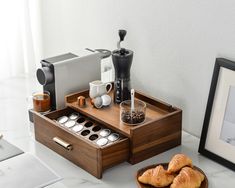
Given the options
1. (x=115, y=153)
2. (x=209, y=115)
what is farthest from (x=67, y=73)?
(x=209, y=115)

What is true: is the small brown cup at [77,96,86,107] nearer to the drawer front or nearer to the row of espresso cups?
the row of espresso cups

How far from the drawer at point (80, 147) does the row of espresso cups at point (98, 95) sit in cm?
7

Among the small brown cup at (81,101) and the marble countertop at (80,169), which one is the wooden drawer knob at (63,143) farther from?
the small brown cup at (81,101)

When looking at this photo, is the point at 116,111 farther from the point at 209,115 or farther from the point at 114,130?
the point at 209,115

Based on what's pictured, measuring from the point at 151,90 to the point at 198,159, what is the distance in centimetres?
41

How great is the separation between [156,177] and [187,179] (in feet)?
0.31

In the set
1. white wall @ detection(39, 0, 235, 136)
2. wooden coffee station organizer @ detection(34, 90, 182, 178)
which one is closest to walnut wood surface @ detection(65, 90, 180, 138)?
wooden coffee station organizer @ detection(34, 90, 182, 178)

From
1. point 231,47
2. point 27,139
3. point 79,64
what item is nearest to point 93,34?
point 79,64

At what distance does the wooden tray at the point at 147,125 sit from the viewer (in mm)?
1749

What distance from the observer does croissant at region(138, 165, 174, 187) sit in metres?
1.58

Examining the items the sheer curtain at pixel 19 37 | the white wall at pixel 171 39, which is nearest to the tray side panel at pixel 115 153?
the white wall at pixel 171 39

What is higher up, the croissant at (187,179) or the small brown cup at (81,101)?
the small brown cup at (81,101)

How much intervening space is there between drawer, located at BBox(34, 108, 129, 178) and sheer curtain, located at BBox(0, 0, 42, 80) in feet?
2.51

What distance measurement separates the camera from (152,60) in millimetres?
2057
